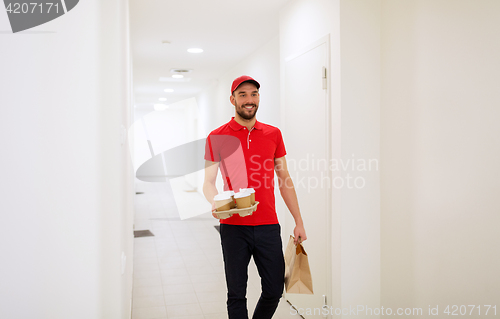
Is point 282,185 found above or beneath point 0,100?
beneath

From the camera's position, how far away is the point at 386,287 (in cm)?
259

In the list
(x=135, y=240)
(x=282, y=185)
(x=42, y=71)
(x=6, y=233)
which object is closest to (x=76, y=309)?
(x=6, y=233)

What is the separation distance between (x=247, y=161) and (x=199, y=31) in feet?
9.01

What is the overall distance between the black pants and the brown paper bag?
0.17 feet

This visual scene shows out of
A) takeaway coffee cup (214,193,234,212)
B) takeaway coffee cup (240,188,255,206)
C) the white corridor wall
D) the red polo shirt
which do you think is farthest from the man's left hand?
the white corridor wall

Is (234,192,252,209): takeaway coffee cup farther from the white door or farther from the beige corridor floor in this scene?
the beige corridor floor

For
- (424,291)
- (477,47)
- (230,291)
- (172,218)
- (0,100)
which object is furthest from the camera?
(172,218)

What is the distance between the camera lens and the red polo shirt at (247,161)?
2152 mm

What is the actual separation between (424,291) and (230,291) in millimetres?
1121

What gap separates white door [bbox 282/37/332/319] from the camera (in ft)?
8.84

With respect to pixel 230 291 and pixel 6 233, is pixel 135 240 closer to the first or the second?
pixel 230 291

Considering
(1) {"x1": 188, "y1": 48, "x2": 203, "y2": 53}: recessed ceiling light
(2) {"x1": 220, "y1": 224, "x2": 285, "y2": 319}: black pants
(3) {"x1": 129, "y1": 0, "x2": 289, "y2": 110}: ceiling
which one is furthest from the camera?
(1) {"x1": 188, "y1": 48, "x2": 203, "y2": 53}: recessed ceiling light

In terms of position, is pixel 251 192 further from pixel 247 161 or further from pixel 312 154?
pixel 312 154

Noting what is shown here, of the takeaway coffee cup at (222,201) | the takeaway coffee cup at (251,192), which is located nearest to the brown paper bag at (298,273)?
the takeaway coffee cup at (251,192)
